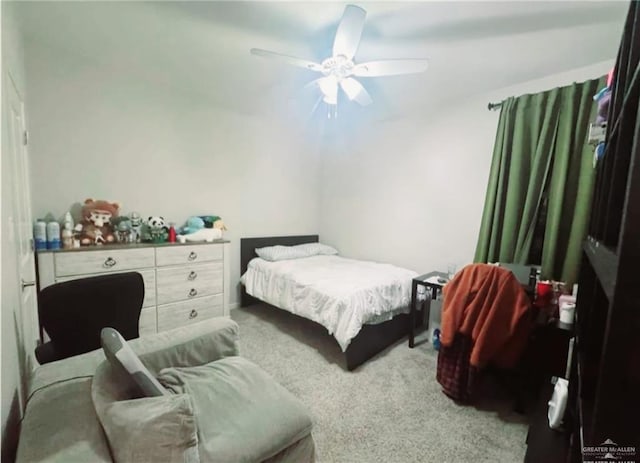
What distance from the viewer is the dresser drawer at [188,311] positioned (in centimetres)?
271

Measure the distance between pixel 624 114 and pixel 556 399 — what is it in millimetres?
1230

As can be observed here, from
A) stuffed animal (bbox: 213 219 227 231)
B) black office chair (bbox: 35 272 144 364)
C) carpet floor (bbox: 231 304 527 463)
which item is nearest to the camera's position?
black office chair (bbox: 35 272 144 364)

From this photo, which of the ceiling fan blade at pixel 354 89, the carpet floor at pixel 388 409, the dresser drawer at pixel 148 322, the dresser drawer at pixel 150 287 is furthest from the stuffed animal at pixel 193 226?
the ceiling fan blade at pixel 354 89

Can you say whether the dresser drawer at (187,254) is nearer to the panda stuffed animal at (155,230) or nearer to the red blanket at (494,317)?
the panda stuffed animal at (155,230)

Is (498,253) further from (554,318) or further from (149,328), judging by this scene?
(149,328)

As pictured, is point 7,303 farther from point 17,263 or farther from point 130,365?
point 130,365

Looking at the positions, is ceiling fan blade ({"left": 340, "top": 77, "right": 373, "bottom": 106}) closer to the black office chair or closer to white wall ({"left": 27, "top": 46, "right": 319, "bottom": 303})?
white wall ({"left": 27, "top": 46, "right": 319, "bottom": 303})

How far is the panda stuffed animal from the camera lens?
9.10 ft

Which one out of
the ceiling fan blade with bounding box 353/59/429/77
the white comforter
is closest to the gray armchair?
the white comforter

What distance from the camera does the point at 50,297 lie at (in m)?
1.43

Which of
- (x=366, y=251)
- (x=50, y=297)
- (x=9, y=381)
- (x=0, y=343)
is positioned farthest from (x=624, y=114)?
(x=366, y=251)

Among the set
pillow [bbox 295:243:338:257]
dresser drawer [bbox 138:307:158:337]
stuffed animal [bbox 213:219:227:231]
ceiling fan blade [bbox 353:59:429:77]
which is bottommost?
dresser drawer [bbox 138:307:158:337]

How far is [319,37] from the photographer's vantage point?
2.12 metres

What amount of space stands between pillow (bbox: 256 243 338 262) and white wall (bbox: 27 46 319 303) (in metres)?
0.36
